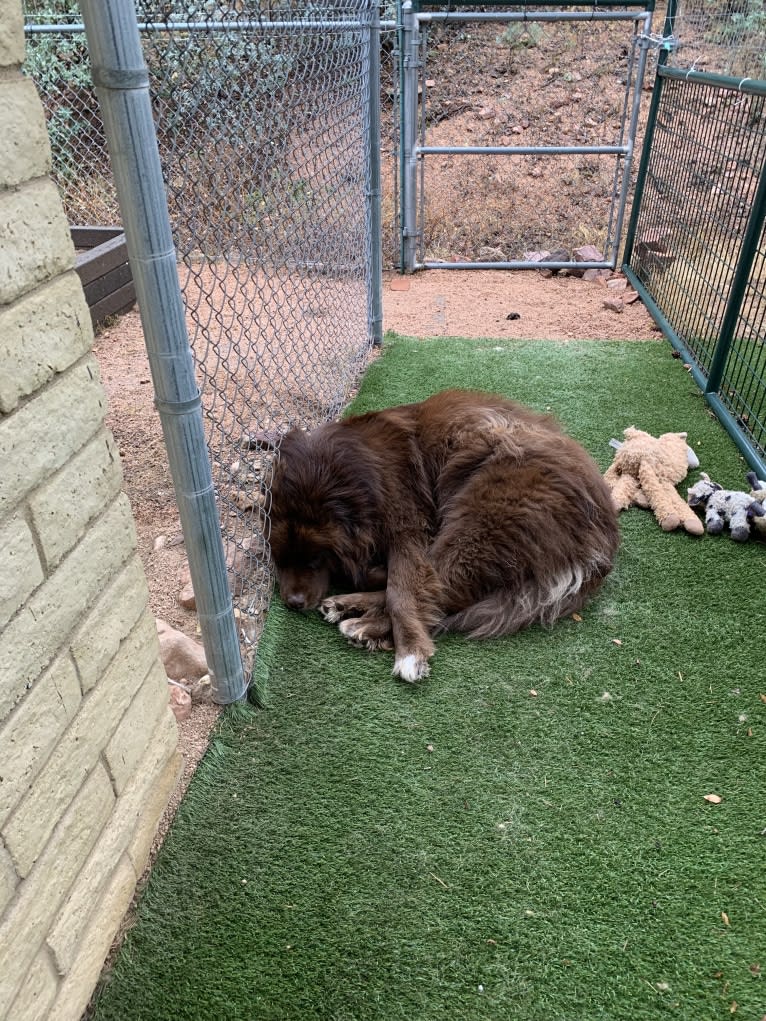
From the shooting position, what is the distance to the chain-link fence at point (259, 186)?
2891 mm

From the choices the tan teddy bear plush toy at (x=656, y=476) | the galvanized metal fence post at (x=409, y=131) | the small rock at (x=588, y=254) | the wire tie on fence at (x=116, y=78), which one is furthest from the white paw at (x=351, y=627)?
the small rock at (x=588, y=254)

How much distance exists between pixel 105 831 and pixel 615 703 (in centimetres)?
190

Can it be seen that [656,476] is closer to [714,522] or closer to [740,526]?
[714,522]

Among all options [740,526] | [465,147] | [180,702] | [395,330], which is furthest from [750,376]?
[180,702]

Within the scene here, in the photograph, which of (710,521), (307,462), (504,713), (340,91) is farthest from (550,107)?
(504,713)

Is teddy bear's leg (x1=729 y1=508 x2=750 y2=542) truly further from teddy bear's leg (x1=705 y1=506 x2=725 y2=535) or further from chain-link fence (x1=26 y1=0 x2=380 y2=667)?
chain-link fence (x1=26 y1=0 x2=380 y2=667)

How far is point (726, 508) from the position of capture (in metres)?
3.80

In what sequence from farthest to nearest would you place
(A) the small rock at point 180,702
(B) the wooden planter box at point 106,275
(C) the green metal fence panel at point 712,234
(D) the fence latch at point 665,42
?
(D) the fence latch at point 665,42 → (B) the wooden planter box at point 106,275 → (C) the green metal fence panel at point 712,234 → (A) the small rock at point 180,702

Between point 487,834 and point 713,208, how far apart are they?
5.00 metres

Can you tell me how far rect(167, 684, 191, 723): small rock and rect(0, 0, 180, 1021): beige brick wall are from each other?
624 mm

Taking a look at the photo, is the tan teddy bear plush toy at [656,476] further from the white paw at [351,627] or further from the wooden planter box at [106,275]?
the wooden planter box at [106,275]

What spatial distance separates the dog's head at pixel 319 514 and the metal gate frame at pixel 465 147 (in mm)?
5268

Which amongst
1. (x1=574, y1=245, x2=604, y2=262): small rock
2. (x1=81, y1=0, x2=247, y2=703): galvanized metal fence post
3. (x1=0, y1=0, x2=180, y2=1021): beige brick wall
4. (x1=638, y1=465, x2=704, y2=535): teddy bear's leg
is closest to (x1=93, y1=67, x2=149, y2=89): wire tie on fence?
(x1=81, y1=0, x2=247, y2=703): galvanized metal fence post

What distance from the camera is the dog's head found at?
316 cm
